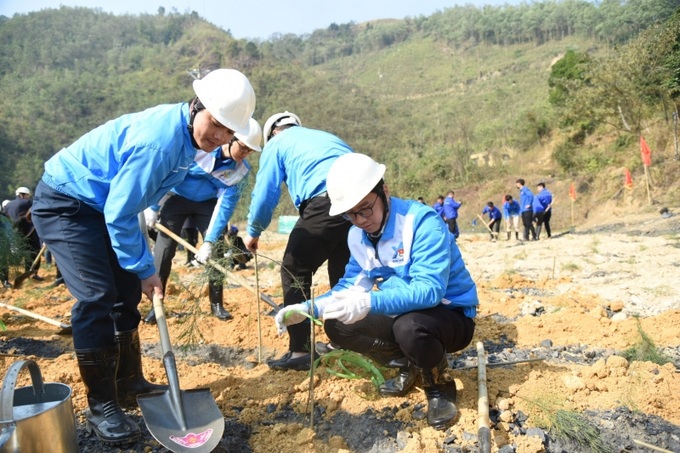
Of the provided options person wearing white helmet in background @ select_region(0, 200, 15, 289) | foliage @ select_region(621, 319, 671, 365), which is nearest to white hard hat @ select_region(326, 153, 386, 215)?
foliage @ select_region(621, 319, 671, 365)

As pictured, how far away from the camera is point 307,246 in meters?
3.59

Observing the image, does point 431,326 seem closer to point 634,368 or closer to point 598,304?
point 634,368

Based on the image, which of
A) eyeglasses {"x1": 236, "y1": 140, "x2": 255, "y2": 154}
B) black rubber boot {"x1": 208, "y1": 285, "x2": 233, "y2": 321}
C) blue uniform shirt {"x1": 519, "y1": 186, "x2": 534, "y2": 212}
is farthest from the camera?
blue uniform shirt {"x1": 519, "y1": 186, "x2": 534, "y2": 212}

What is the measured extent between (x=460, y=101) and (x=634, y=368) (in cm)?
7036

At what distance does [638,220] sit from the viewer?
51.6 feet

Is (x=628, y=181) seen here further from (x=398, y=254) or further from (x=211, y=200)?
(x=398, y=254)

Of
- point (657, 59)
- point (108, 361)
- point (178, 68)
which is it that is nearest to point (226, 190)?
point (108, 361)

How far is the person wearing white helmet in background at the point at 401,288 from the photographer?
2.64m

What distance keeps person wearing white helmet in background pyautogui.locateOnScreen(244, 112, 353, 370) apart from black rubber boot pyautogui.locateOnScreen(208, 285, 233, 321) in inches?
49.4

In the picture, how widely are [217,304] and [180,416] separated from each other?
2418mm

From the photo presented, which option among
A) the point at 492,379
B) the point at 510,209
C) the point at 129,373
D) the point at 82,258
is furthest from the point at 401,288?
the point at 510,209

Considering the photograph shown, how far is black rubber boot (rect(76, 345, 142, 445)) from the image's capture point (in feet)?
8.62

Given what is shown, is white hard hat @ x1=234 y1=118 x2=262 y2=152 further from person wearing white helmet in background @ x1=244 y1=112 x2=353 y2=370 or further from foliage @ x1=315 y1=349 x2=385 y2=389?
foliage @ x1=315 y1=349 x2=385 y2=389

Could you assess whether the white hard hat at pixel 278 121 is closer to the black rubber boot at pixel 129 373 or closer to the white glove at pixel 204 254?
the white glove at pixel 204 254
